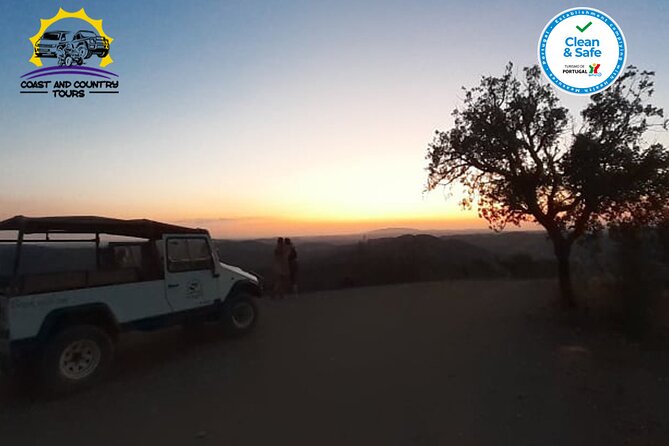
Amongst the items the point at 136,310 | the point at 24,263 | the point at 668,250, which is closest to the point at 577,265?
the point at 668,250

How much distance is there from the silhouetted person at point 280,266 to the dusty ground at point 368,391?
4.40 metres

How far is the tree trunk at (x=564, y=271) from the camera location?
1281cm

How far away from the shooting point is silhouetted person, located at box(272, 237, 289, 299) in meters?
15.6

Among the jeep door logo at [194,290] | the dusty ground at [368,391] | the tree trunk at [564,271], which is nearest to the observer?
the dusty ground at [368,391]

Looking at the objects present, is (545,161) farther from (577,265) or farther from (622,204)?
(577,265)

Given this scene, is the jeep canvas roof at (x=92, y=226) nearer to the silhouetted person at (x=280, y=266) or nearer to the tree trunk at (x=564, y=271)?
the silhouetted person at (x=280, y=266)

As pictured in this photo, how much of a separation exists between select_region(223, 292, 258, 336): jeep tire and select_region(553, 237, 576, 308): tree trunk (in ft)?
26.5

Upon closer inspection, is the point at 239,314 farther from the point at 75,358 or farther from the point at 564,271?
the point at 564,271

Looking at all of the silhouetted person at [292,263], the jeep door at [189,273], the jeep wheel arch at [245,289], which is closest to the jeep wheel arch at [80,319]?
the jeep door at [189,273]

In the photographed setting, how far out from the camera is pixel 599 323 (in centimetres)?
1169

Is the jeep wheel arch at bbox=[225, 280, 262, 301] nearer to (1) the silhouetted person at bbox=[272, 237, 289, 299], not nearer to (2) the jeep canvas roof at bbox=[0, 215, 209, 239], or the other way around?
(2) the jeep canvas roof at bbox=[0, 215, 209, 239]

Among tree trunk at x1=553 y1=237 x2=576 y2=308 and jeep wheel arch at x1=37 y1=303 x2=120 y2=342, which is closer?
jeep wheel arch at x1=37 y1=303 x2=120 y2=342

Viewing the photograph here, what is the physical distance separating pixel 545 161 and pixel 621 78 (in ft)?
8.23

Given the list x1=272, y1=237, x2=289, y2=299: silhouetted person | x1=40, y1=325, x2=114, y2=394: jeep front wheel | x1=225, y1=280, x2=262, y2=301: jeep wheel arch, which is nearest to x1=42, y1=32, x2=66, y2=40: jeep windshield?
x1=225, y1=280, x2=262, y2=301: jeep wheel arch
